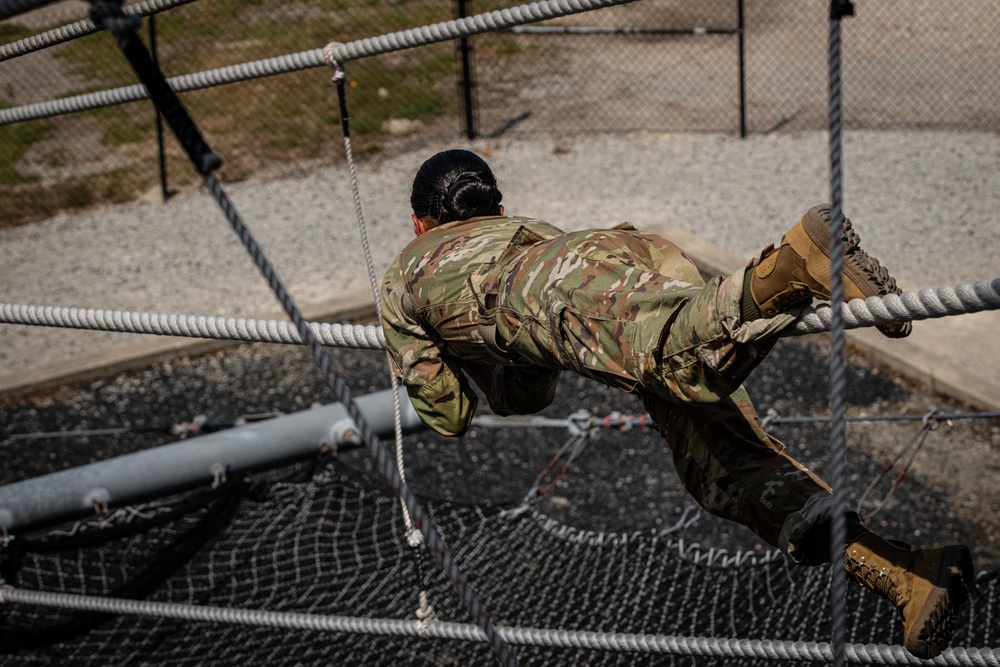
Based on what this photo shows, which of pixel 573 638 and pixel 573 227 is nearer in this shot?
pixel 573 638

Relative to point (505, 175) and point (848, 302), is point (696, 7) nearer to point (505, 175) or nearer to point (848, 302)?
point (505, 175)

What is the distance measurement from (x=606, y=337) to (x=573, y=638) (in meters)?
0.74

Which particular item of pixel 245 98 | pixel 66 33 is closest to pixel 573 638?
pixel 66 33

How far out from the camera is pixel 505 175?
766 centimetres

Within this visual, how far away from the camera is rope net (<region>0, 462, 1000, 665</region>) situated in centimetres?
325

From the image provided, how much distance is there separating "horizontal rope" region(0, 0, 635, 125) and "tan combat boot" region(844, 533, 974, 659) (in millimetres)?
1087

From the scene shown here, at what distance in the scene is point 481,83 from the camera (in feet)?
31.9

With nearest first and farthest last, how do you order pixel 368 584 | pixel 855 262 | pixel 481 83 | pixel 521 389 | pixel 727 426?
pixel 855 262
pixel 727 426
pixel 521 389
pixel 368 584
pixel 481 83

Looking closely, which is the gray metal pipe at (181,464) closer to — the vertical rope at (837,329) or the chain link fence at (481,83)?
the vertical rope at (837,329)

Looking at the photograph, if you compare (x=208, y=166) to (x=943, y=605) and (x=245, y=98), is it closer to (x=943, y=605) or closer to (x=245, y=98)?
(x=943, y=605)

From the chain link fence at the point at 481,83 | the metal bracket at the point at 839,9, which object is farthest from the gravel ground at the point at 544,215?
the metal bracket at the point at 839,9

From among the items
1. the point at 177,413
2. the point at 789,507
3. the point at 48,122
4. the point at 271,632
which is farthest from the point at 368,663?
the point at 48,122

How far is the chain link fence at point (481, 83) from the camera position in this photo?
8.34 meters

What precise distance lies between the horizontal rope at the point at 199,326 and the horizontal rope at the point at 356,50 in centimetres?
54
